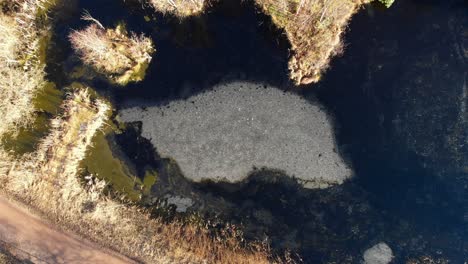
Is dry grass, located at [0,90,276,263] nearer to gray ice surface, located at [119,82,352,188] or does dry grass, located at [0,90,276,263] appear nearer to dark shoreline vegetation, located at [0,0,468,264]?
dark shoreline vegetation, located at [0,0,468,264]

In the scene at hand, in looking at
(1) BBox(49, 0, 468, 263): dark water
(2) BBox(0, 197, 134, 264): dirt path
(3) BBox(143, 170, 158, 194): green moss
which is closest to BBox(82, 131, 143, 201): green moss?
(3) BBox(143, 170, 158, 194): green moss

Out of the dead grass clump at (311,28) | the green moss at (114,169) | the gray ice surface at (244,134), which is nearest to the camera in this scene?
the dead grass clump at (311,28)

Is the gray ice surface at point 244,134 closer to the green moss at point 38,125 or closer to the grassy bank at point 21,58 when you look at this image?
the green moss at point 38,125

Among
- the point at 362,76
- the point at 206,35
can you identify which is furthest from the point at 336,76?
the point at 206,35

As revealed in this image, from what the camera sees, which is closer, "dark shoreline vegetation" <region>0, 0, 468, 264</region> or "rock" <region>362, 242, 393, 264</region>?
"dark shoreline vegetation" <region>0, 0, 468, 264</region>

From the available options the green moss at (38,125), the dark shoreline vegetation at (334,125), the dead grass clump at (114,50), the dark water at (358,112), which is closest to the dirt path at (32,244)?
the dark shoreline vegetation at (334,125)

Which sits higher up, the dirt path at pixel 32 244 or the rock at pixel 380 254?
the rock at pixel 380 254
